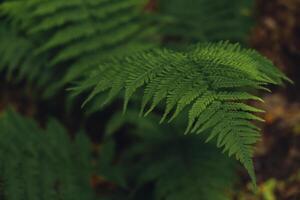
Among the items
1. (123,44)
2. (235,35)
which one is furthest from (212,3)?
(123,44)

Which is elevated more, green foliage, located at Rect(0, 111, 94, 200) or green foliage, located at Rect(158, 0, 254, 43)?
green foliage, located at Rect(158, 0, 254, 43)

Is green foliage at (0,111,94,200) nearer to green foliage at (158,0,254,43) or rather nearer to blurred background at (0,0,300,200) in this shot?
blurred background at (0,0,300,200)

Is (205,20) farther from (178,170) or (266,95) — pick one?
(178,170)

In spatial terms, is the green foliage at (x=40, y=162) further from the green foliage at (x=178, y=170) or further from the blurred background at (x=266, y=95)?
the blurred background at (x=266, y=95)

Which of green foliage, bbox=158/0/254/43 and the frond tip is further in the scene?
green foliage, bbox=158/0/254/43

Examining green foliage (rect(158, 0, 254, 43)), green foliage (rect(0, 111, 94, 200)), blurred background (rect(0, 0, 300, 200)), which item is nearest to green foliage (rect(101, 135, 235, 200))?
green foliage (rect(0, 111, 94, 200))
